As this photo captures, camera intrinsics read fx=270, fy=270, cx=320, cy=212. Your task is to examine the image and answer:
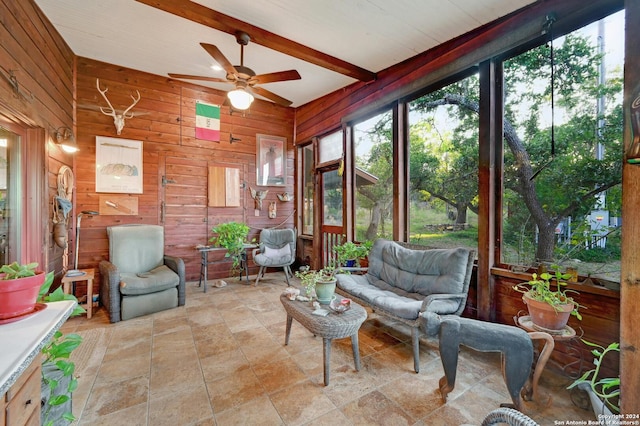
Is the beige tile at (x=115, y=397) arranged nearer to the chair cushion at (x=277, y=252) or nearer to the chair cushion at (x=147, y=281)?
the chair cushion at (x=147, y=281)

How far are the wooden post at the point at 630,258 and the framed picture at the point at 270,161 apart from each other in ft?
14.9

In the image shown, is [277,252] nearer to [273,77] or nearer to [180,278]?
[180,278]

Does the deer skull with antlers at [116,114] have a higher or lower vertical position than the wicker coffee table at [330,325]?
higher

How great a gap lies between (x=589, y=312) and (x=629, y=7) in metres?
1.91

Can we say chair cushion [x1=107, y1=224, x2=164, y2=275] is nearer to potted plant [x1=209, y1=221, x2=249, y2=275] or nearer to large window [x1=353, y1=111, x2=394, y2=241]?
potted plant [x1=209, y1=221, x2=249, y2=275]

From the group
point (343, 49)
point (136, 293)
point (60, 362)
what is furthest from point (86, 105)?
point (60, 362)

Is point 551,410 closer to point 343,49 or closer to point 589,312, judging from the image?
point 589,312

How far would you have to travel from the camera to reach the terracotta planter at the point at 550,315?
1.72 meters

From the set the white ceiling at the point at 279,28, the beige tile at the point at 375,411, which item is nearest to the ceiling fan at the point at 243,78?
the white ceiling at the point at 279,28

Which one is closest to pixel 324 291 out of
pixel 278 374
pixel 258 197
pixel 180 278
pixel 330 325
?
pixel 330 325

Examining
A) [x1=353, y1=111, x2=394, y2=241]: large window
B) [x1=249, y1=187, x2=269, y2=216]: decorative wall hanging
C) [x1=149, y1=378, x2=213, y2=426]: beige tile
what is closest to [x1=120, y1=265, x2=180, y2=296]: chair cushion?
[x1=149, y1=378, x2=213, y2=426]: beige tile

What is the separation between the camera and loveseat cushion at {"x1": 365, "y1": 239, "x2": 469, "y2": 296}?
2.41 m

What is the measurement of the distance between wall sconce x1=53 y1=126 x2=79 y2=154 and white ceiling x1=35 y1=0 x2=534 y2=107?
1152 mm

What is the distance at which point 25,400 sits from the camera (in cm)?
92
